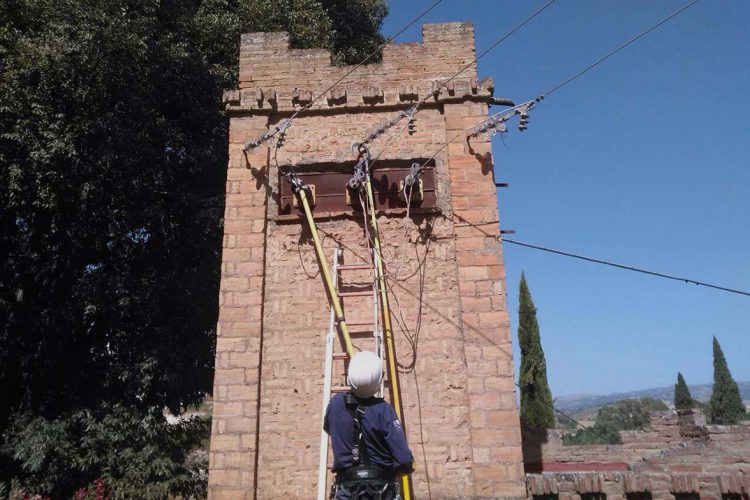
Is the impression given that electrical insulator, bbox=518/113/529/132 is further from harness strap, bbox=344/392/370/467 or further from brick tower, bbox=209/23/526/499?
harness strap, bbox=344/392/370/467

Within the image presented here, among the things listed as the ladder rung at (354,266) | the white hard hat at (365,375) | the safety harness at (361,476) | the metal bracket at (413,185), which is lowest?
the safety harness at (361,476)

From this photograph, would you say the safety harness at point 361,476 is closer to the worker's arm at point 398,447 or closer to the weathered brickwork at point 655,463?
the worker's arm at point 398,447

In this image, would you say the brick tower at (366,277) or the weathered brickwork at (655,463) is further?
the weathered brickwork at (655,463)

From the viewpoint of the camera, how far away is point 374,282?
595 cm

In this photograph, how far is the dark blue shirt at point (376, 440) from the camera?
149 inches

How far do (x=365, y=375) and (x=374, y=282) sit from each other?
2.12m

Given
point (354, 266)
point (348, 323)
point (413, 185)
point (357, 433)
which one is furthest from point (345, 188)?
point (357, 433)

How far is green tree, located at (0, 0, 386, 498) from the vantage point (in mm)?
8570

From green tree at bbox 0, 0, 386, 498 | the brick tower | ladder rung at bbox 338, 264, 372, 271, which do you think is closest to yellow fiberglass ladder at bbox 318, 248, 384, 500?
ladder rung at bbox 338, 264, 372, 271

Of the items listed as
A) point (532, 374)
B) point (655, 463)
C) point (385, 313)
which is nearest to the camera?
point (385, 313)

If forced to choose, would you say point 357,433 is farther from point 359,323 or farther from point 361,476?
point 359,323

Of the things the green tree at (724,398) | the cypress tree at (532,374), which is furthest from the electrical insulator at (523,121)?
the green tree at (724,398)

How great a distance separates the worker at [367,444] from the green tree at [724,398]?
124ft

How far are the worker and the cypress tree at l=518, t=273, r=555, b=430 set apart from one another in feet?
62.4
